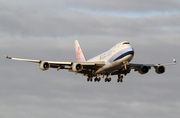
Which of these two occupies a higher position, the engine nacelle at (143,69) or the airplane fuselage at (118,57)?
the airplane fuselage at (118,57)

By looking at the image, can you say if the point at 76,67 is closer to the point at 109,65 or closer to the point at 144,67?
the point at 109,65

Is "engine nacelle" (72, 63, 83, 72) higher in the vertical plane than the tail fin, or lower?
lower

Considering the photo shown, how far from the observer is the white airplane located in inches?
3435

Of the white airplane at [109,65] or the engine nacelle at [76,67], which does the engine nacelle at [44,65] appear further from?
the engine nacelle at [76,67]

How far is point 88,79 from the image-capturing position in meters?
99.1

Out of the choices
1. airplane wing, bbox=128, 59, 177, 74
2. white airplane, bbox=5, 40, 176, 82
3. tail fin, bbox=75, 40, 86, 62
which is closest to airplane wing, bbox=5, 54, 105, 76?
white airplane, bbox=5, 40, 176, 82

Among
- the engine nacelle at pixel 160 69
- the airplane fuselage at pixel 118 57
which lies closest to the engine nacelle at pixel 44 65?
the airplane fuselage at pixel 118 57

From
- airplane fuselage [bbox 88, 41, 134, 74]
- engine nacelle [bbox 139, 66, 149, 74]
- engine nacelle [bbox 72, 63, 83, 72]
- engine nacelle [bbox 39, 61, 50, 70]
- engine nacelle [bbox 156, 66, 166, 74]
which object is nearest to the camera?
airplane fuselage [bbox 88, 41, 134, 74]

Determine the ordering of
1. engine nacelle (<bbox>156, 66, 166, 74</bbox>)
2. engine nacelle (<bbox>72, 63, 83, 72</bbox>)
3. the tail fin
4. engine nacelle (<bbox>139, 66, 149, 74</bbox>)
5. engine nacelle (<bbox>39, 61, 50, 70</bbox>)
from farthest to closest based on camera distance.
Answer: the tail fin
engine nacelle (<bbox>156, 66, 166, 74</bbox>)
engine nacelle (<bbox>139, 66, 149, 74</bbox>)
engine nacelle (<bbox>72, 63, 83, 72</bbox>)
engine nacelle (<bbox>39, 61, 50, 70</bbox>)

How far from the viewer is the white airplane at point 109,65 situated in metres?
87.2

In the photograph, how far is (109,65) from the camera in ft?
292

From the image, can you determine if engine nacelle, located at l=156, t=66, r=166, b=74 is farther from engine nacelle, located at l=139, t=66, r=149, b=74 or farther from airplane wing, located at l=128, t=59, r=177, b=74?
engine nacelle, located at l=139, t=66, r=149, b=74

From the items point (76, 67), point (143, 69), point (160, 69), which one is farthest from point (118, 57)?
point (160, 69)

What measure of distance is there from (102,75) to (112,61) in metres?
7.33
